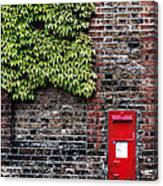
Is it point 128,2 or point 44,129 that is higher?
point 128,2

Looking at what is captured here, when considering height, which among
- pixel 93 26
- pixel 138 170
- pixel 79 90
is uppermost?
pixel 93 26

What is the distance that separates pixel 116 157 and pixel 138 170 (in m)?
0.23

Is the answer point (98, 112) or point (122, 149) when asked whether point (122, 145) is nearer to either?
point (122, 149)

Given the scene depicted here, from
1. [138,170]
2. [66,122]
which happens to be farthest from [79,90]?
[138,170]

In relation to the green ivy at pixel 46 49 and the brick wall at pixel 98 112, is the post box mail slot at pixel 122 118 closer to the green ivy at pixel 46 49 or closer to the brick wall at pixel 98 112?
the brick wall at pixel 98 112

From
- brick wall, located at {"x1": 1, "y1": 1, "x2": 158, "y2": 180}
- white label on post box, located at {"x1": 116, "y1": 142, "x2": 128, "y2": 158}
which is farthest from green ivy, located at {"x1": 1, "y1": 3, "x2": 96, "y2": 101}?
white label on post box, located at {"x1": 116, "y1": 142, "x2": 128, "y2": 158}

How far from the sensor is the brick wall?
29.6 ft

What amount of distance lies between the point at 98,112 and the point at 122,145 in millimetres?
373

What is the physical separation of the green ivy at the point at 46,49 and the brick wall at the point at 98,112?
0.09m

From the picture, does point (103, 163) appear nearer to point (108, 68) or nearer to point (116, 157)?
point (116, 157)

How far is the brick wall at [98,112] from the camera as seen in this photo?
9.03 meters

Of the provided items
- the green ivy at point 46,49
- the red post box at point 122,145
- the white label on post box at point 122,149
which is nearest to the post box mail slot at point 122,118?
the red post box at point 122,145

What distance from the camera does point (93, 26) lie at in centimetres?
921

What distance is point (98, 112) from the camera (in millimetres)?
9172
